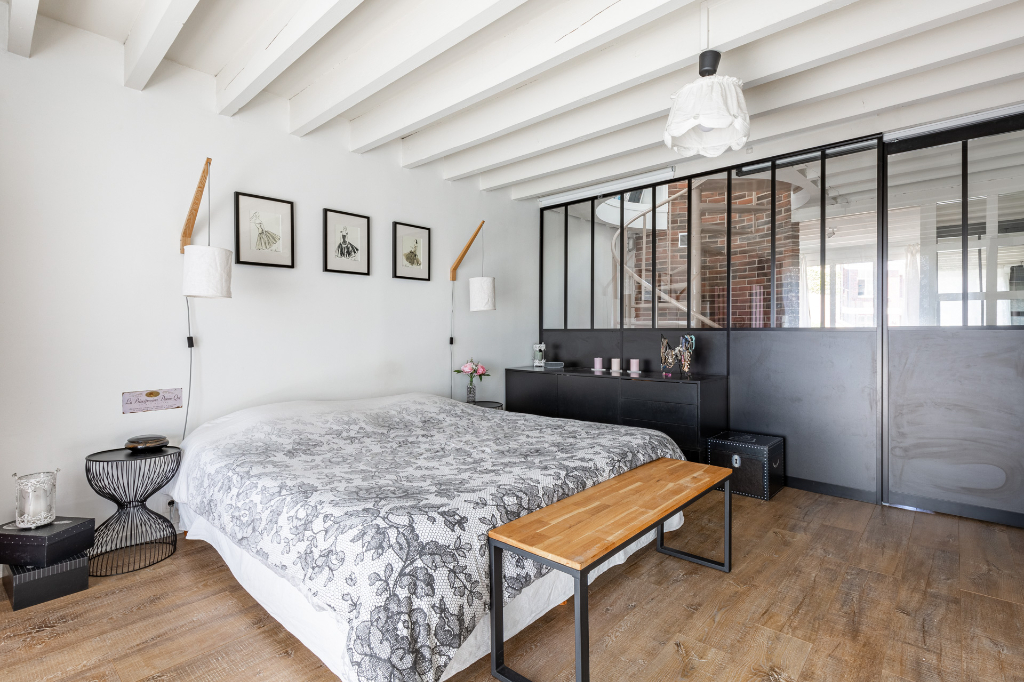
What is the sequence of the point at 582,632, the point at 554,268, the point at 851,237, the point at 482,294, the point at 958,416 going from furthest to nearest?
the point at 554,268, the point at 482,294, the point at 851,237, the point at 958,416, the point at 582,632

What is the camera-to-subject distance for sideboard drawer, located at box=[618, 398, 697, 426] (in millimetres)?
3805

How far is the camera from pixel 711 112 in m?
2.09

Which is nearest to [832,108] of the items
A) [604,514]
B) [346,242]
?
[604,514]

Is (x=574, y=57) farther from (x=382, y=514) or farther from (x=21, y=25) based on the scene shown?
(x=21, y=25)

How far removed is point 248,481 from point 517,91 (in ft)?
8.58

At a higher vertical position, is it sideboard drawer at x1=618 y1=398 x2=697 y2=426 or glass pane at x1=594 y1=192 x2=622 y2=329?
glass pane at x1=594 y1=192 x2=622 y2=329

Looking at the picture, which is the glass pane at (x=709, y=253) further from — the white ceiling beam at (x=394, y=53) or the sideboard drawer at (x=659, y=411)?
the white ceiling beam at (x=394, y=53)

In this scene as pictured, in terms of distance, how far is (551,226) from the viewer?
5285 millimetres

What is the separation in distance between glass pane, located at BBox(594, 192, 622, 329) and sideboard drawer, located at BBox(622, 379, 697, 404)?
2.63 ft

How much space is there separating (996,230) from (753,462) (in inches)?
79.5

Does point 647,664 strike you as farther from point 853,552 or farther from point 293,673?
point 853,552

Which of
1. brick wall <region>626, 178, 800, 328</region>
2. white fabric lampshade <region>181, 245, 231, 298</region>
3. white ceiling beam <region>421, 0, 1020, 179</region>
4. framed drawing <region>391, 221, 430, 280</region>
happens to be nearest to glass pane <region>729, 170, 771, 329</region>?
brick wall <region>626, 178, 800, 328</region>

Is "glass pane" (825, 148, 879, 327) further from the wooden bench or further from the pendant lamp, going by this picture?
the wooden bench

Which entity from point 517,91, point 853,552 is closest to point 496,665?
point 853,552
